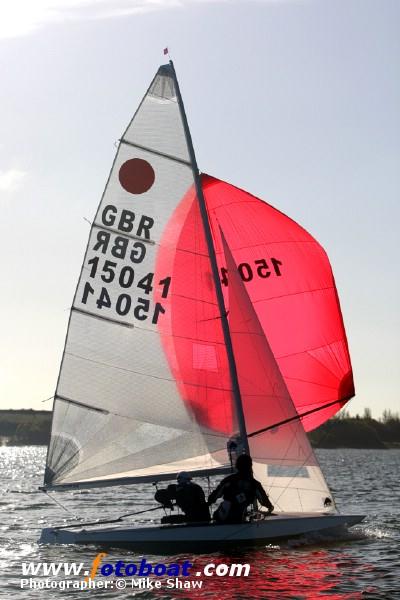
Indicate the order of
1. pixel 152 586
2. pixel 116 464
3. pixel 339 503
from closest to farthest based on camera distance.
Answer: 1. pixel 152 586
2. pixel 116 464
3. pixel 339 503

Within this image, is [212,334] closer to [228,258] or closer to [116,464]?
[228,258]

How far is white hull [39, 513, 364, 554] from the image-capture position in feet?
60.0

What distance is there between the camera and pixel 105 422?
65.6 ft

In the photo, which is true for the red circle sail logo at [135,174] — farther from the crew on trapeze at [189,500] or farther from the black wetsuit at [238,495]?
the black wetsuit at [238,495]

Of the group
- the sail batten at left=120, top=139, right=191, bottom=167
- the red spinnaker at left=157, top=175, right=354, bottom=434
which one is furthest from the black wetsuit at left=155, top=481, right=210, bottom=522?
the sail batten at left=120, top=139, right=191, bottom=167

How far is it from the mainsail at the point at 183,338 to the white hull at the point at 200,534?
3.78 feet

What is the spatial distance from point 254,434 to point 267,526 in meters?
2.22

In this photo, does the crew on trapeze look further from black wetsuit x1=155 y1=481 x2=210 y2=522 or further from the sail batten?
the sail batten

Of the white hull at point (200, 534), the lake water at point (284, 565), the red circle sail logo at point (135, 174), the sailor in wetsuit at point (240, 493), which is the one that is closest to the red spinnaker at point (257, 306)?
the red circle sail logo at point (135, 174)

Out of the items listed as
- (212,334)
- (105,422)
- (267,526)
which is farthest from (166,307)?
(267,526)

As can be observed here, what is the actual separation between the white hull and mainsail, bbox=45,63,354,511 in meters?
1.15

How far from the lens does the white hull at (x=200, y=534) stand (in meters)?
18.3

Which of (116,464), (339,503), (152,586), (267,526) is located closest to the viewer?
(152,586)

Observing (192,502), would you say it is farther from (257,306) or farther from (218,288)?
(257,306)
